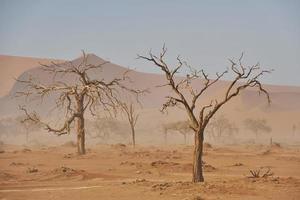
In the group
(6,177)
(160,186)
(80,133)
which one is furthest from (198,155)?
(80,133)

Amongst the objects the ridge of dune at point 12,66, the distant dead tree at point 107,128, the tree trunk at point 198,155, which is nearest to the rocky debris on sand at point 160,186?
the tree trunk at point 198,155

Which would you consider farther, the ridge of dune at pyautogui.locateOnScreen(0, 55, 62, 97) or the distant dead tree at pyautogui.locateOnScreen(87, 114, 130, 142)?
the ridge of dune at pyautogui.locateOnScreen(0, 55, 62, 97)

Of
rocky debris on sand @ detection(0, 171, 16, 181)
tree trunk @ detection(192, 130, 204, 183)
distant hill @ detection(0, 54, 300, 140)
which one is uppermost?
distant hill @ detection(0, 54, 300, 140)

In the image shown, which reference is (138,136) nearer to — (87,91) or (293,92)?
(87,91)

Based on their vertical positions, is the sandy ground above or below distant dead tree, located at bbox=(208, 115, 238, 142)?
below

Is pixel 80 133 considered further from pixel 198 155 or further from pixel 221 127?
pixel 221 127

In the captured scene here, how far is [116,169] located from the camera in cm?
2673

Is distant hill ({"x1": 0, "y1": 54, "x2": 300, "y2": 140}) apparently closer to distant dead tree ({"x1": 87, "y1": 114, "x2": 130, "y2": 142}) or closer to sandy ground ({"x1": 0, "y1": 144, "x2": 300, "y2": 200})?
distant dead tree ({"x1": 87, "y1": 114, "x2": 130, "y2": 142})

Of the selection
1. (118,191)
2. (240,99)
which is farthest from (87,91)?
(240,99)

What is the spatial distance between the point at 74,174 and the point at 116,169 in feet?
15.6

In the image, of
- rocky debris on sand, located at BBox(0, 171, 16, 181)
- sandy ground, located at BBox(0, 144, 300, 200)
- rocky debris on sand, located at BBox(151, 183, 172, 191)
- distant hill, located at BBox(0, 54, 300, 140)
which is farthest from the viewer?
distant hill, located at BBox(0, 54, 300, 140)

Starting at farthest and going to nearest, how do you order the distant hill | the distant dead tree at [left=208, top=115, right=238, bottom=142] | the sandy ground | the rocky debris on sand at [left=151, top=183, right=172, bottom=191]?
the distant hill
the distant dead tree at [left=208, top=115, right=238, bottom=142]
the rocky debris on sand at [left=151, top=183, right=172, bottom=191]
the sandy ground

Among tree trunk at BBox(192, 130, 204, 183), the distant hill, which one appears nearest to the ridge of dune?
the distant hill

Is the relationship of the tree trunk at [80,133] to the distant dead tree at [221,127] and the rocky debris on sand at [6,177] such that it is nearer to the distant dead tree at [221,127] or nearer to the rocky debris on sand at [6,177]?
the rocky debris on sand at [6,177]
